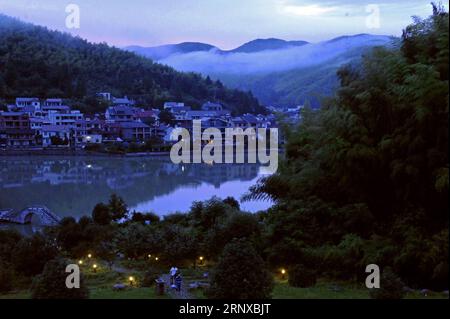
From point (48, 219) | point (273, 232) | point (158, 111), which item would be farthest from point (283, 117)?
point (158, 111)

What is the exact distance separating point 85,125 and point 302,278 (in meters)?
15.0

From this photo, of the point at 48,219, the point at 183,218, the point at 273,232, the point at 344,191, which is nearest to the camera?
the point at 344,191

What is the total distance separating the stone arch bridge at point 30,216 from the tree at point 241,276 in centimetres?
510

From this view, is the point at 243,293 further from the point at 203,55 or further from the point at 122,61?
the point at 122,61

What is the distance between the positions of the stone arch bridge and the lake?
0.66m

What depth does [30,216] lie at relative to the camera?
25.1 feet

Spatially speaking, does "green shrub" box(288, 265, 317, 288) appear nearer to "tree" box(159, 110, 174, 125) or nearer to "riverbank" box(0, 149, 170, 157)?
"riverbank" box(0, 149, 170, 157)

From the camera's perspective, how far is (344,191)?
12.3ft

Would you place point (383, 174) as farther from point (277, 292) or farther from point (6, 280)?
point (6, 280)

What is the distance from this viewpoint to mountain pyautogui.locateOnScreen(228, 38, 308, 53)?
18.6 ft

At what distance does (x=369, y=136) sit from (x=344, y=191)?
1.70 feet

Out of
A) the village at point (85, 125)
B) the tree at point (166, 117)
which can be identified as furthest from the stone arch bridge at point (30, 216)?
the tree at point (166, 117)

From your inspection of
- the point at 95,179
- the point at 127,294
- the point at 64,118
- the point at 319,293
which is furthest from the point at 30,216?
the point at 64,118

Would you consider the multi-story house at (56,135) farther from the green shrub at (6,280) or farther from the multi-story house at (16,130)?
the green shrub at (6,280)
